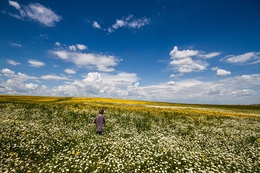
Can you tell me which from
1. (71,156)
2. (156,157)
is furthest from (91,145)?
(156,157)

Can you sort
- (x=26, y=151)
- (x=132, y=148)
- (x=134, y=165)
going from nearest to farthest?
1. (x=134, y=165)
2. (x=26, y=151)
3. (x=132, y=148)

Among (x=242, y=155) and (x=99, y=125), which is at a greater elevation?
(x=99, y=125)

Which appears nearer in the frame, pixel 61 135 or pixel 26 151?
pixel 26 151

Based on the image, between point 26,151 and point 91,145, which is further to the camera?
point 91,145

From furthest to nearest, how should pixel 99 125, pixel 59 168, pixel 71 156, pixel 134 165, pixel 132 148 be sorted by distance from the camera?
1. pixel 99 125
2. pixel 132 148
3. pixel 71 156
4. pixel 134 165
5. pixel 59 168

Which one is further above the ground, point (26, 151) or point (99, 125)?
point (99, 125)

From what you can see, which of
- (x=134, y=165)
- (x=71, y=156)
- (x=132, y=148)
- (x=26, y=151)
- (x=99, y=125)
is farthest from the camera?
(x=99, y=125)

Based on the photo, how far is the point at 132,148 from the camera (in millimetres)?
11188

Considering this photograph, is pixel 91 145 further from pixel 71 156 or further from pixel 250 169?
pixel 250 169

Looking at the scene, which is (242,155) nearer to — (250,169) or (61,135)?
(250,169)

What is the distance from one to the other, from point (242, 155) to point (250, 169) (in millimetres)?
2645

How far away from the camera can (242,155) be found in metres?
11.7

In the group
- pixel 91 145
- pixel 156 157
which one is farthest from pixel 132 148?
pixel 91 145

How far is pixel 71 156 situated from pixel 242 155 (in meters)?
12.0
